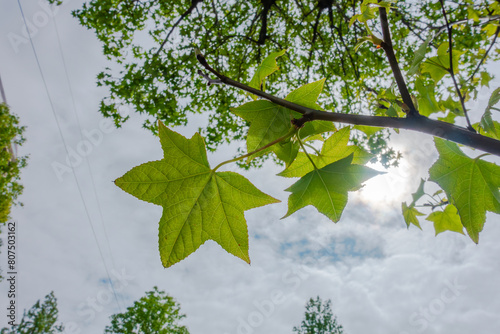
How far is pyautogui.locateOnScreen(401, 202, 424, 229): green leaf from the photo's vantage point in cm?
142

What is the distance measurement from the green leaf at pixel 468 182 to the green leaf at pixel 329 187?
9.5 inches

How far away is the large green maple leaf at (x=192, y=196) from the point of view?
87 cm

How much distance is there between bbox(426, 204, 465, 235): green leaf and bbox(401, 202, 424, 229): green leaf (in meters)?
0.06

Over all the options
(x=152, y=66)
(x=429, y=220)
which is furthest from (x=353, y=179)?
(x=152, y=66)

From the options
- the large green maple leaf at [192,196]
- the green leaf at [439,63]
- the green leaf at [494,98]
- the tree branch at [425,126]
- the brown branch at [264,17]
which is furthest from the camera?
the brown branch at [264,17]

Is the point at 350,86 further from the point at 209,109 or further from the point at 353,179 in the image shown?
the point at 353,179

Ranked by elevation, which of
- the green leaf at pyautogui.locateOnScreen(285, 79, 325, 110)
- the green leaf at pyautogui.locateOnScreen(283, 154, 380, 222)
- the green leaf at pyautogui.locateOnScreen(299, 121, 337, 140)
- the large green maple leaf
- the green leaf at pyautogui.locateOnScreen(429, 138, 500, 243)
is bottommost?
the large green maple leaf

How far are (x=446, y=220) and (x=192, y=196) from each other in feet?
4.20

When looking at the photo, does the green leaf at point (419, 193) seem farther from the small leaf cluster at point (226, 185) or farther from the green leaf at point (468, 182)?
the small leaf cluster at point (226, 185)

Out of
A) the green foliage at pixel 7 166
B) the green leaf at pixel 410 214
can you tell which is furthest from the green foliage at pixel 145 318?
the green leaf at pixel 410 214

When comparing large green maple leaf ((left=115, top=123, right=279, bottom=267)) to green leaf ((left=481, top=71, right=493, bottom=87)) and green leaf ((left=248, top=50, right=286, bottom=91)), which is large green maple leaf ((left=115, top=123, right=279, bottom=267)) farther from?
green leaf ((left=481, top=71, right=493, bottom=87))

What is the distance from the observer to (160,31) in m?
6.64

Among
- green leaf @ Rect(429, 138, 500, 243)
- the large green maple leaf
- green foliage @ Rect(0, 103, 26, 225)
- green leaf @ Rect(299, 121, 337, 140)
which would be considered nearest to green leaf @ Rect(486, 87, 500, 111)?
green leaf @ Rect(429, 138, 500, 243)

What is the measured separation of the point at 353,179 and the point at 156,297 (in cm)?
1950
